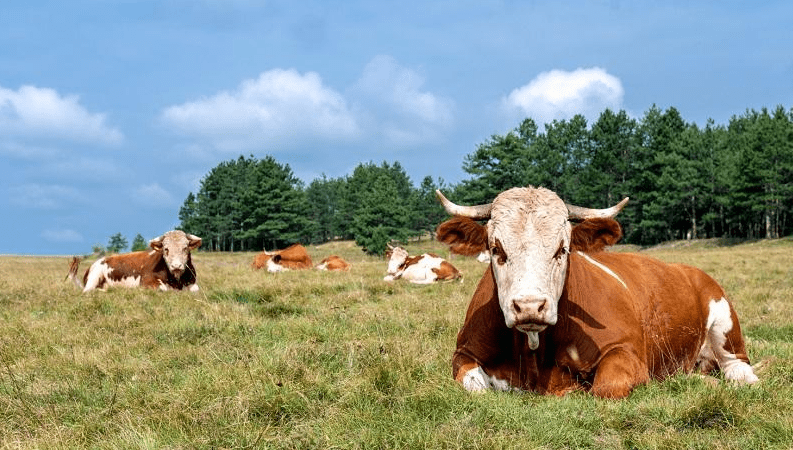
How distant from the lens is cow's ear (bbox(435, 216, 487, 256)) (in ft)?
18.5

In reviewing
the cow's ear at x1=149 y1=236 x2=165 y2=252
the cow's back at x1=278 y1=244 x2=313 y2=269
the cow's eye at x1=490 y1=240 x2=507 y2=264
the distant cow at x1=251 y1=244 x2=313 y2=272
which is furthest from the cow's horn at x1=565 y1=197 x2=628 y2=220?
the cow's back at x1=278 y1=244 x2=313 y2=269

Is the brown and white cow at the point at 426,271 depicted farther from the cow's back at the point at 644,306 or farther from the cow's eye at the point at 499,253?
the cow's eye at the point at 499,253

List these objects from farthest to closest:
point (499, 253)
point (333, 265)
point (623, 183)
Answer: point (623, 183) → point (333, 265) → point (499, 253)

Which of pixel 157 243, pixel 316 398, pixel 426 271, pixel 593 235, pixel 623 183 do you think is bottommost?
pixel 316 398

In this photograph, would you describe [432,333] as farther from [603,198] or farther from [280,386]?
[603,198]

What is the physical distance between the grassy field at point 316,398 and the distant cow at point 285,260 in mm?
14988

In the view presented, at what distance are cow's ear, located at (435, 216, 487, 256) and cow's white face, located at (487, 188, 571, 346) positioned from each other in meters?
0.48

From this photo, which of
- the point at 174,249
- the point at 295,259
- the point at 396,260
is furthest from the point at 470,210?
the point at 295,259

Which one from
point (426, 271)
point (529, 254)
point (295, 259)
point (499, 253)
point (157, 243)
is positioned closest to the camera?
point (529, 254)

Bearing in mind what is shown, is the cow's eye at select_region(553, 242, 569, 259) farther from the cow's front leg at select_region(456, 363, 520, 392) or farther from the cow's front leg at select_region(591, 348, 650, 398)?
the cow's front leg at select_region(456, 363, 520, 392)

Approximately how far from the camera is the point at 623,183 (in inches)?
2985

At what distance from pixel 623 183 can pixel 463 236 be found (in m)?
75.4

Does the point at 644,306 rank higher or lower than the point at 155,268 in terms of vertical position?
lower

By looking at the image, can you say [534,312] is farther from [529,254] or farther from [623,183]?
[623,183]
